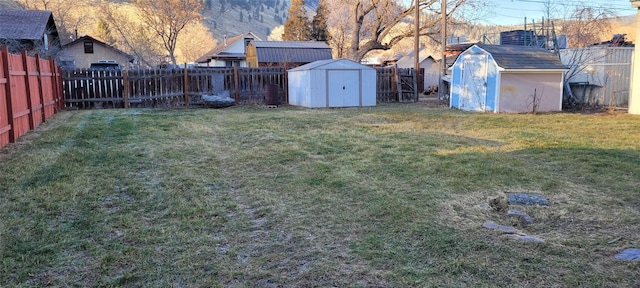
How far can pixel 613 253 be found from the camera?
3.38 meters

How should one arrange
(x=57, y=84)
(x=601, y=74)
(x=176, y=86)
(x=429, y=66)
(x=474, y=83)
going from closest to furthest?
(x=57, y=84)
(x=474, y=83)
(x=601, y=74)
(x=176, y=86)
(x=429, y=66)

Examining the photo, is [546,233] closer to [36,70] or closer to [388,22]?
[36,70]

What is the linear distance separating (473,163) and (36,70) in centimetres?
1009

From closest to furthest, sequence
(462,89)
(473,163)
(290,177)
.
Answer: (290,177), (473,163), (462,89)

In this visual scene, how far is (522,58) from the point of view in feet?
51.0

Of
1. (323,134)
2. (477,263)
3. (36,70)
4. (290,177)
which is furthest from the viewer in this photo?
(36,70)

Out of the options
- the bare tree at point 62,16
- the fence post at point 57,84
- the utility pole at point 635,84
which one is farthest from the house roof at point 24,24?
the utility pole at point 635,84

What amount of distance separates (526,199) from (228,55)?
4070 cm

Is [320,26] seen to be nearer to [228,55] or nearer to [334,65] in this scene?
[228,55]

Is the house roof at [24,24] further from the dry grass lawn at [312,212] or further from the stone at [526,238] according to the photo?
the stone at [526,238]

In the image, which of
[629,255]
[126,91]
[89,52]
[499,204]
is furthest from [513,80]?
[89,52]

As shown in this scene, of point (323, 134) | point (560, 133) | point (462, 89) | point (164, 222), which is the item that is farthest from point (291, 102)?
point (164, 222)

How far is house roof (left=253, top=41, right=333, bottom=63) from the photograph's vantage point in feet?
99.8

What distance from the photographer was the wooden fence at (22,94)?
25.8 feet
